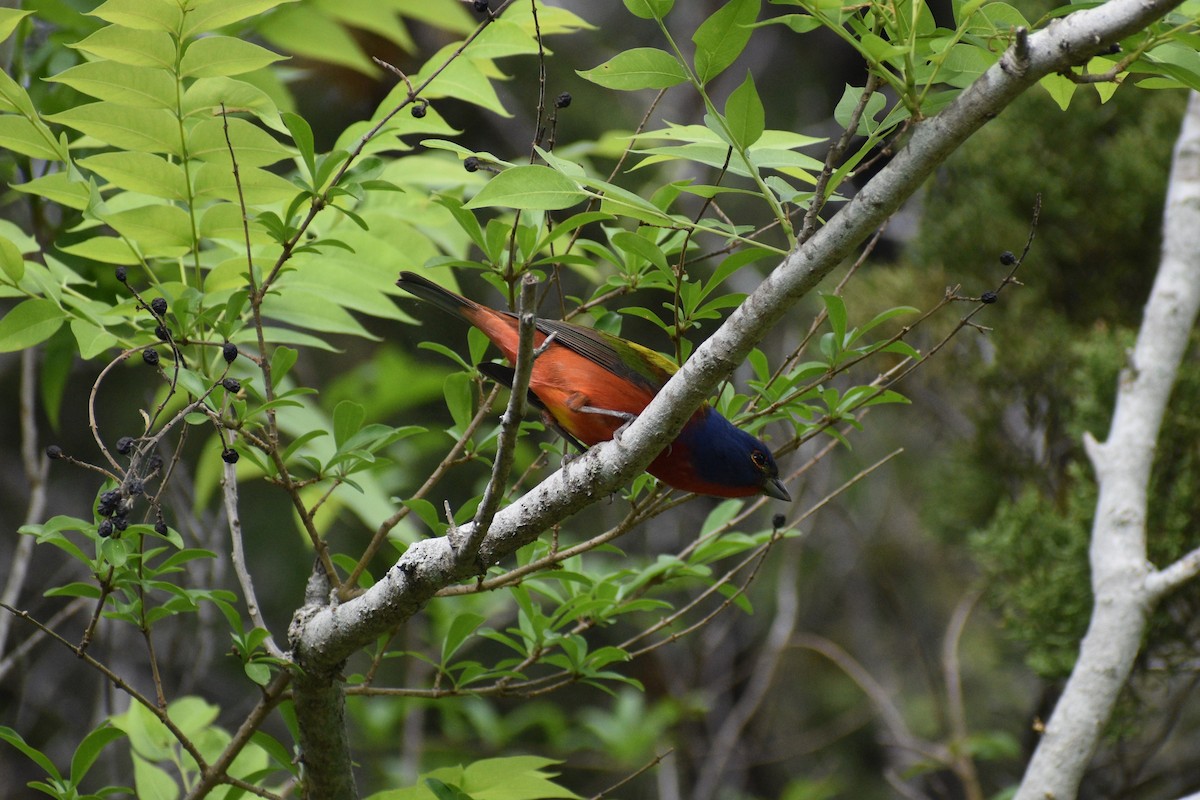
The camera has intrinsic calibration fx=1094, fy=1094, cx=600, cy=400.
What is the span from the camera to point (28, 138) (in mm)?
2371

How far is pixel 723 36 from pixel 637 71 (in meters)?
0.17

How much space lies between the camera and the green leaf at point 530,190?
1840mm

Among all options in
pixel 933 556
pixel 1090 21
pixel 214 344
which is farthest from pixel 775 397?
pixel 933 556

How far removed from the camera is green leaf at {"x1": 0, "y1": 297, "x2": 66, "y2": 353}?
7.79 feet

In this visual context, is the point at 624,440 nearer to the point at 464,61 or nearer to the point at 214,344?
the point at 214,344

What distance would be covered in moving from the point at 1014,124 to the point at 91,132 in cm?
432

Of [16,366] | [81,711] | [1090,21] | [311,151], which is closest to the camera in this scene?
[1090,21]

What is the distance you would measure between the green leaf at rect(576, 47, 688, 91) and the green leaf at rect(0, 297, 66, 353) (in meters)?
1.30

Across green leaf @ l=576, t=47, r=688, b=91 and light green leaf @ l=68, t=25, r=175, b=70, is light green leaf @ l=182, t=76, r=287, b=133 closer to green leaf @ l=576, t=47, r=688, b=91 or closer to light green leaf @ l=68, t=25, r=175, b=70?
light green leaf @ l=68, t=25, r=175, b=70

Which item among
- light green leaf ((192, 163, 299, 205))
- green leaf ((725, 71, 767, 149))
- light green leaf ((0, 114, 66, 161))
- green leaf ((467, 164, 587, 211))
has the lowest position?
light green leaf ((192, 163, 299, 205))

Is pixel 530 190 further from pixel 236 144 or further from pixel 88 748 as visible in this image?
pixel 88 748

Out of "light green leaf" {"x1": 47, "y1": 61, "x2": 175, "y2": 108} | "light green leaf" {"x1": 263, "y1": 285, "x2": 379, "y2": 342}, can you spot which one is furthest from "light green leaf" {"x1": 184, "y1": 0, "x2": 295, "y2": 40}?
"light green leaf" {"x1": 263, "y1": 285, "x2": 379, "y2": 342}

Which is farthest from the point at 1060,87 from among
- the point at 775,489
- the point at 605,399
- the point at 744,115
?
the point at 775,489

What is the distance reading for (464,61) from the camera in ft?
8.90
